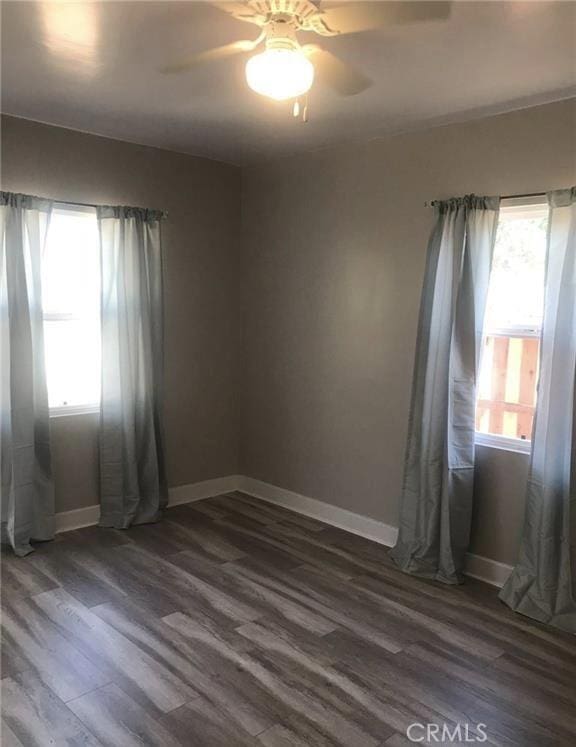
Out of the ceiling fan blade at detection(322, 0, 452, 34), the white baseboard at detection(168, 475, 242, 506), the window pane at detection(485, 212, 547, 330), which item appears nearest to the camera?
the ceiling fan blade at detection(322, 0, 452, 34)

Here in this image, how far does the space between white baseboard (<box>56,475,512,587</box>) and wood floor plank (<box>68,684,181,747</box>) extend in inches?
73.1

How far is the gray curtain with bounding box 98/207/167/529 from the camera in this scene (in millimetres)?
4082

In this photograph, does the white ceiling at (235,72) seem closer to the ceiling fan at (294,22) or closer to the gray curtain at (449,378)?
the ceiling fan at (294,22)

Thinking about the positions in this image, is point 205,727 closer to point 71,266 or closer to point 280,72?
point 280,72

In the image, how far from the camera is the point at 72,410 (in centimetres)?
409

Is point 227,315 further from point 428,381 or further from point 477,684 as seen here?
point 477,684

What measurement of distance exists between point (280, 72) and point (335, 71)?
520 millimetres

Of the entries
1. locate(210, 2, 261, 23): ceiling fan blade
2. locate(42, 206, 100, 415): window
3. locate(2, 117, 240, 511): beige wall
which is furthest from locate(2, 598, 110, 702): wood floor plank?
locate(210, 2, 261, 23): ceiling fan blade

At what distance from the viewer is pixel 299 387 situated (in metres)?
4.57

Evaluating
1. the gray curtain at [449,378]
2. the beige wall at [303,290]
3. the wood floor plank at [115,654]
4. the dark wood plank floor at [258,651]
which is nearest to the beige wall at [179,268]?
the beige wall at [303,290]

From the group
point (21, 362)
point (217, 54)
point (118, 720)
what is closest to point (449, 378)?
point (217, 54)

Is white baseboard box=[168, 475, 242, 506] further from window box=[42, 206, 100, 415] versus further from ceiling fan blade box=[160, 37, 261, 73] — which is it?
ceiling fan blade box=[160, 37, 261, 73]
